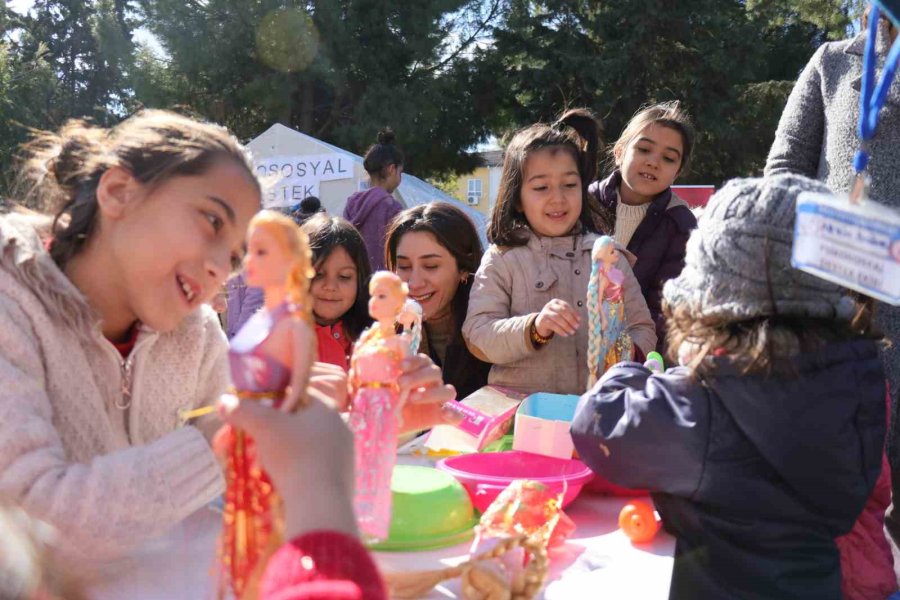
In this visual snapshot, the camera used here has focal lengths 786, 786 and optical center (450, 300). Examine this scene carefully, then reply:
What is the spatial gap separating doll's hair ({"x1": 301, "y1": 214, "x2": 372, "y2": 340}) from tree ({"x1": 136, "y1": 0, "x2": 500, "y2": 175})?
38.9ft

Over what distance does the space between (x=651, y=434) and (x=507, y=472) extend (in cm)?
39

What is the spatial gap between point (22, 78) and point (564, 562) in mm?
19327

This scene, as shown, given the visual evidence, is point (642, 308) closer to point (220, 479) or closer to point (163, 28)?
point (220, 479)

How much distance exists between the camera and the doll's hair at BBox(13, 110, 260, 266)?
3.66ft

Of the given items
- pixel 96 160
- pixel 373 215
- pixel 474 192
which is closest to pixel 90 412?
pixel 96 160

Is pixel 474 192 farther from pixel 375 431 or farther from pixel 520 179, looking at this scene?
pixel 375 431

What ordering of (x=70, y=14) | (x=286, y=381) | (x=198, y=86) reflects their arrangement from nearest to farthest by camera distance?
(x=286, y=381), (x=198, y=86), (x=70, y=14)

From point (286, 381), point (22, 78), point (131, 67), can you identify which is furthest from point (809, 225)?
point (22, 78)

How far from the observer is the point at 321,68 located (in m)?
14.6

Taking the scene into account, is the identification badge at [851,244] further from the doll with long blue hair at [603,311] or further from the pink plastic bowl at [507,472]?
the doll with long blue hair at [603,311]

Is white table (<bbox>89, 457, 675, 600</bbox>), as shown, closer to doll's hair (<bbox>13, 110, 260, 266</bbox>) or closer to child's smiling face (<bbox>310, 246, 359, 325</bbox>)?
doll's hair (<bbox>13, 110, 260, 266</bbox>)

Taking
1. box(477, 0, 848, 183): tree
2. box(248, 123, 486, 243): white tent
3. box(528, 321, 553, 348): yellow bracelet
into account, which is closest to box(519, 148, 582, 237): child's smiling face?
box(528, 321, 553, 348): yellow bracelet

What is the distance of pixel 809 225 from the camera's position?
1.10m

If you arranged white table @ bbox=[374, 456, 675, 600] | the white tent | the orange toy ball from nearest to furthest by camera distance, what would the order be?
white table @ bbox=[374, 456, 675, 600], the orange toy ball, the white tent
